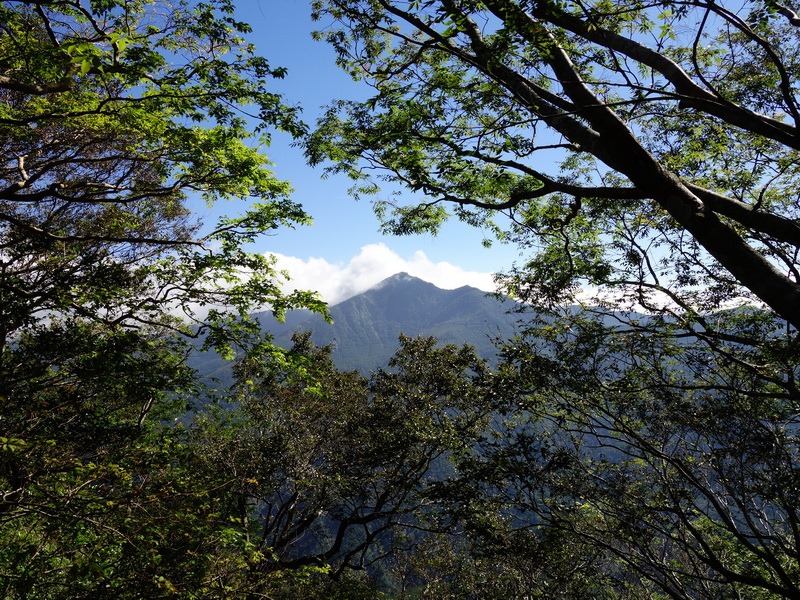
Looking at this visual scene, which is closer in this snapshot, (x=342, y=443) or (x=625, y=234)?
(x=625, y=234)

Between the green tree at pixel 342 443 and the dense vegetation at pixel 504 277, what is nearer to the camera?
the dense vegetation at pixel 504 277

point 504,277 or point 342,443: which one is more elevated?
point 504,277

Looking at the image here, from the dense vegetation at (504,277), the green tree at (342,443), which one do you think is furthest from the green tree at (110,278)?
the green tree at (342,443)

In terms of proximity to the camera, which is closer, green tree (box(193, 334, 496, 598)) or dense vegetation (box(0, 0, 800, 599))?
dense vegetation (box(0, 0, 800, 599))

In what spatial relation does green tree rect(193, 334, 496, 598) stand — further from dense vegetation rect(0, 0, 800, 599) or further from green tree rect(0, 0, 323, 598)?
green tree rect(0, 0, 323, 598)

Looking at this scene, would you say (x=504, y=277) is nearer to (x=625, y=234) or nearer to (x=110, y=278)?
(x=625, y=234)

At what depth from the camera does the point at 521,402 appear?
881 cm

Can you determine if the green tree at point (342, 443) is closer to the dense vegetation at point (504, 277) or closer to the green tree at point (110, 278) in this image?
the dense vegetation at point (504, 277)

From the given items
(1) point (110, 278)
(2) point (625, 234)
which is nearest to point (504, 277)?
(2) point (625, 234)

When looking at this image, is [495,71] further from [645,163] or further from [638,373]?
[638,373]

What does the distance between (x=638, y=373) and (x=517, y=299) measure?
259cm

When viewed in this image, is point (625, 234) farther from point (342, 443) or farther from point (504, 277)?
point (342, 443)

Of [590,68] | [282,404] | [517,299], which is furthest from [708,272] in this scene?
[282,404]

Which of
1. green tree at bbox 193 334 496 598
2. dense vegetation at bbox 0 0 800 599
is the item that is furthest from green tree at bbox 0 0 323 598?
green tree at bbox 193 334 496 598
